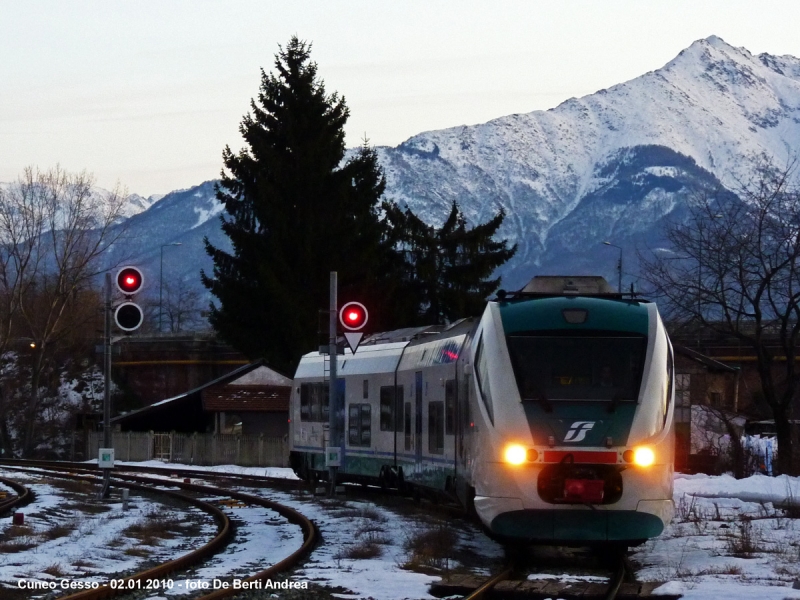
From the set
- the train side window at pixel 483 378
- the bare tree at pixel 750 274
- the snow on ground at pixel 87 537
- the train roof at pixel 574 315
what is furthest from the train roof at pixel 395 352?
the bare tree at pixel 750 274

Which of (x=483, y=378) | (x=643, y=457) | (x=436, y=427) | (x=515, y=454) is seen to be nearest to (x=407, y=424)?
(x=436, y=427)

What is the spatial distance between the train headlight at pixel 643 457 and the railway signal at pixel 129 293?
12137 millimetres

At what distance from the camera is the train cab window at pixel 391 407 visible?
25.0 meters

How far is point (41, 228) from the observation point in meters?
73.4

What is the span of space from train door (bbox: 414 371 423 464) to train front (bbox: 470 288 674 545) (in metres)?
6.75

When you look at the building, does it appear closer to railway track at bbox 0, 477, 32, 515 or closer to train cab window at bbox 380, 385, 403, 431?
railway track at bbox 0, 477, 32, 515

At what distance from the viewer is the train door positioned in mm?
22891

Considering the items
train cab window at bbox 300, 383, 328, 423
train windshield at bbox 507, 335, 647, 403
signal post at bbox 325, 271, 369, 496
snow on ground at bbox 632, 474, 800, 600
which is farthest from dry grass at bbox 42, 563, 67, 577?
train cab window at bbox 300, 383, 328, 423

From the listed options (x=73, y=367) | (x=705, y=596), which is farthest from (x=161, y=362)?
(x=705, y=596)

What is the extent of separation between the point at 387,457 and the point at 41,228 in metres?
51.5

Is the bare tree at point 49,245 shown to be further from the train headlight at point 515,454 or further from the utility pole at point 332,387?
the train headlight at point 515,454

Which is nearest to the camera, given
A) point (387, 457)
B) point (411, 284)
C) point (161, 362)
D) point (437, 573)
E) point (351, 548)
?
point (437, 573)

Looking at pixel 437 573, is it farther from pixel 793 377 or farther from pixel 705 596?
pixel 793 377

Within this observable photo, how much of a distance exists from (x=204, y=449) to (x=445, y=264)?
18.6 meters
